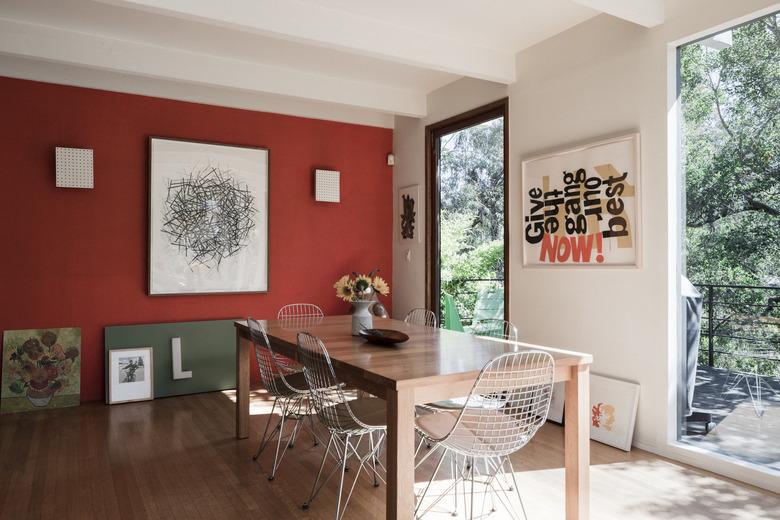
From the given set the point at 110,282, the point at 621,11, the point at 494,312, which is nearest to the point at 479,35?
the point at 621,11

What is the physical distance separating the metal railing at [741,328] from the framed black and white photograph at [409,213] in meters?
3.11

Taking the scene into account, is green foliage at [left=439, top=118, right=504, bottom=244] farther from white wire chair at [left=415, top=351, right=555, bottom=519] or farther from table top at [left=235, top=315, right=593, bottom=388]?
white wire chair at [left=415, top=351, right=555, bottom=519]

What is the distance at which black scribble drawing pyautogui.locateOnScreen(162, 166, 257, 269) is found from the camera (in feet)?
17.2

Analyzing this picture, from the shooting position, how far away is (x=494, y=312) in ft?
16.6

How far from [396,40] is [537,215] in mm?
1761

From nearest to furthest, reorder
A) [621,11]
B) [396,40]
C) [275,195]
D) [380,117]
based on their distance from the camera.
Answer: [621,11], [396,40], [275,195], [380,117]

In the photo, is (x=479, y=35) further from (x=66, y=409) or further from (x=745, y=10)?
(x=66, y=409)

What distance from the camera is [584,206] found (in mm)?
4066

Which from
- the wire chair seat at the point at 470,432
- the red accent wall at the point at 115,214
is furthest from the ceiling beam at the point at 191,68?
the wire chair seat at the point at 470,432

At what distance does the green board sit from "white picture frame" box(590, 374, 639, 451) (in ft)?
11.0

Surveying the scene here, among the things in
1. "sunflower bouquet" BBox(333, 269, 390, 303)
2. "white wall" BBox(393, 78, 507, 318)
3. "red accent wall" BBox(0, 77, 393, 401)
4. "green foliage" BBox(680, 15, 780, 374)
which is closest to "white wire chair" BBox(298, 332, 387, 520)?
"sunflower bouquet" BBox(333, 269, 390, 303)

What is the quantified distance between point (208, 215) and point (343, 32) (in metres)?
2.34

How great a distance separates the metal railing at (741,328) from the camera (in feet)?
10.2

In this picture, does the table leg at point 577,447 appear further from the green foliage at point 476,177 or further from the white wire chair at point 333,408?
the green foliage at point 476,177
